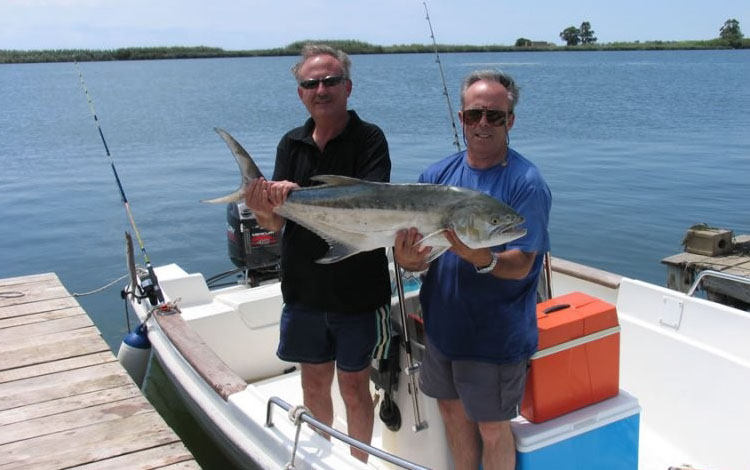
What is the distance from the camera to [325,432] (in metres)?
2.79

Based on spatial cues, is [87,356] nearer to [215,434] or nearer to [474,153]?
[215,434]

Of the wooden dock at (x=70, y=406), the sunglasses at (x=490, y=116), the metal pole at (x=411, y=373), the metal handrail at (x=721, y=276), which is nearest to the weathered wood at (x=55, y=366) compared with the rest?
the wooden dock at (x=70, y=406)

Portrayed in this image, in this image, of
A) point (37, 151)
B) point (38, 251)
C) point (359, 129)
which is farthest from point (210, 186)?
point (359, 129)

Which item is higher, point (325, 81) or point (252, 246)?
point (325, 81)

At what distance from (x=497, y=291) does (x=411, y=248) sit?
1.25ft

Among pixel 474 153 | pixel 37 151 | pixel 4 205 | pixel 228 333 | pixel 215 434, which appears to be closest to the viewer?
pixel 474 153

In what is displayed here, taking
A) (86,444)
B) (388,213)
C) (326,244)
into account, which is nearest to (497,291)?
(388,213)

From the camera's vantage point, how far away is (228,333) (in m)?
4.91

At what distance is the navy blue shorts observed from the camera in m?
3.08

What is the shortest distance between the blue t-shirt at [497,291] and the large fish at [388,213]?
14cm

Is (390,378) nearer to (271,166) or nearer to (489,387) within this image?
(489,387)

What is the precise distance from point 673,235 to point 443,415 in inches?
404

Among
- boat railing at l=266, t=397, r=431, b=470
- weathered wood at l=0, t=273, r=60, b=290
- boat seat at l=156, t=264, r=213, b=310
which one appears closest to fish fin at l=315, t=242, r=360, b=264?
boat railing at l=266, t=397, r=431, b=470

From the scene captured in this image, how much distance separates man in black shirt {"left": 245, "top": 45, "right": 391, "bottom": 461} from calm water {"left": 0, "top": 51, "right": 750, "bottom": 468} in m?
5.96
